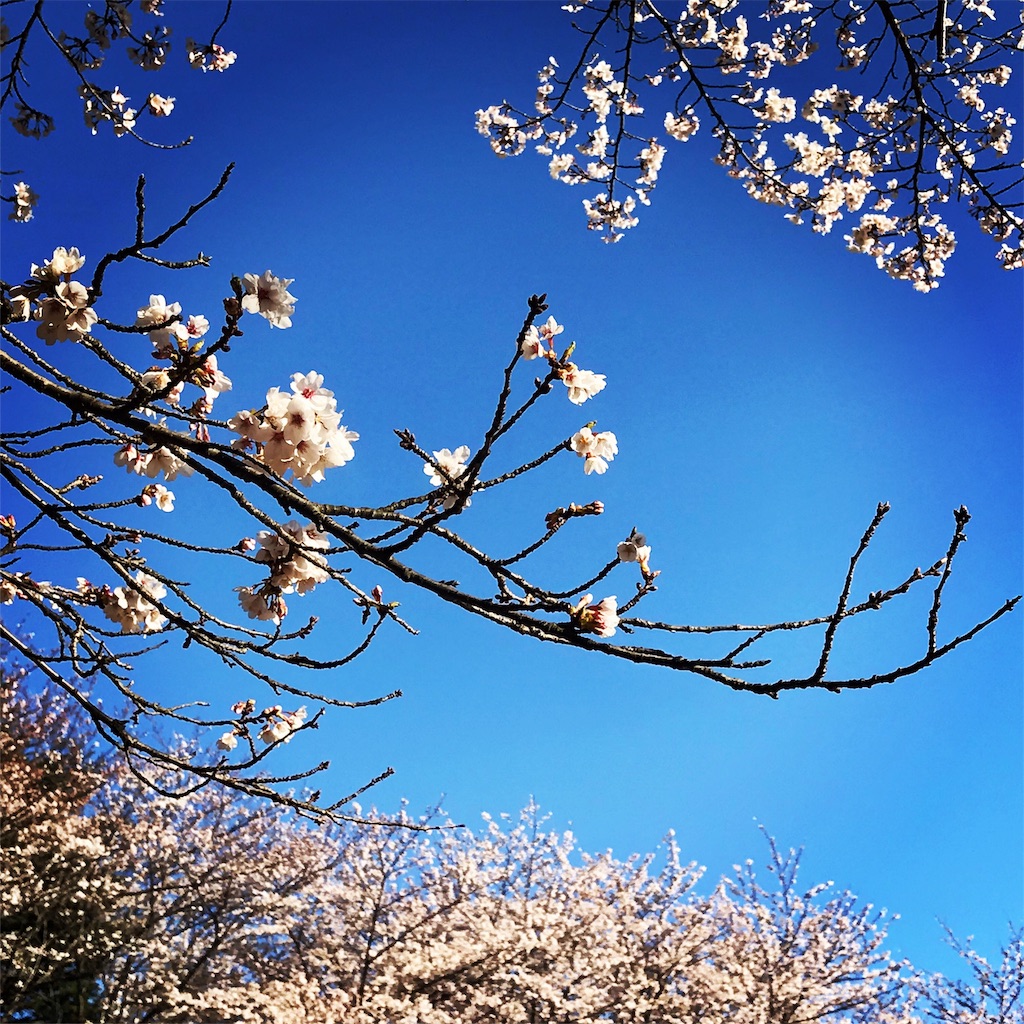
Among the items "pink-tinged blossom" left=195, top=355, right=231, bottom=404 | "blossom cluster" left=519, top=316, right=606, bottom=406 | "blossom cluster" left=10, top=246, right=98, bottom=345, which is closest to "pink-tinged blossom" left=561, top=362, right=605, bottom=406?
"blossom cluster" left=519, top=316, right=606, bottom=406

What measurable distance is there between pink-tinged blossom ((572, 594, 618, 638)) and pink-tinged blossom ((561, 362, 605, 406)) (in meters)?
0.75

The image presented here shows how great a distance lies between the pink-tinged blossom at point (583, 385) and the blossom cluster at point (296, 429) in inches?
28.7

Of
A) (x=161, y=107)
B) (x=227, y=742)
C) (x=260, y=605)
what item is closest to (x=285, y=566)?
(x=260, y=605)

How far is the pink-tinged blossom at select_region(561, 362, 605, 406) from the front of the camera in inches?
89.1

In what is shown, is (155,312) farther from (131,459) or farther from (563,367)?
(563,367)

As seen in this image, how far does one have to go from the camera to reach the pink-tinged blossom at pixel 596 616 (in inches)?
71.6

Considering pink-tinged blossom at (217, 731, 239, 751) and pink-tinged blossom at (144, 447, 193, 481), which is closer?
pink-tinged blossom at (144, 447, 193, 481)

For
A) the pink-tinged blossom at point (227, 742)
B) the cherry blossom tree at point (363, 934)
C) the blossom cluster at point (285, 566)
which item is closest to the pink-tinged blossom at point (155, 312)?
the blossom cluster at point (285, 566)

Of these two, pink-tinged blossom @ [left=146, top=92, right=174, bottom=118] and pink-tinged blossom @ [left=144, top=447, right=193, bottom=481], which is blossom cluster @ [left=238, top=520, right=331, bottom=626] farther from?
pink-tinged blossom @ [left=146, top=92, right=174, bottom=118]

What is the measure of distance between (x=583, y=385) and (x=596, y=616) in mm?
825

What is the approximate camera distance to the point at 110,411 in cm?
194

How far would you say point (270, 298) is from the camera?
2027 millimetres

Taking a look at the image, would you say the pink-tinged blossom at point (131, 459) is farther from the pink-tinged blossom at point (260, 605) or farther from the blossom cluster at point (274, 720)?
the blossom cluster at point (274, 720)

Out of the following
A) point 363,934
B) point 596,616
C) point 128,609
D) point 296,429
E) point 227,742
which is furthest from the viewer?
point 363,934
